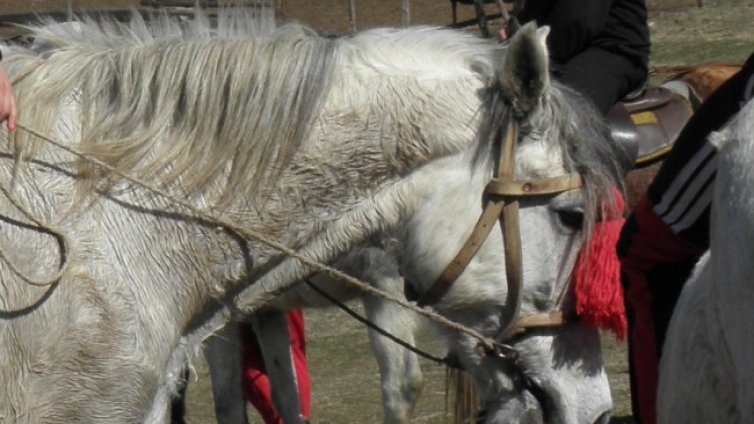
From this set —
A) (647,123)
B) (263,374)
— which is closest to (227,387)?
(263,374)

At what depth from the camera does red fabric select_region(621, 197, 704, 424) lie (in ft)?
9.32

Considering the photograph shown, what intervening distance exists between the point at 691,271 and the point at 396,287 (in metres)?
2.40

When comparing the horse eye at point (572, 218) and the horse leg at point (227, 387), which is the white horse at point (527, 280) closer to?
the horse eye at point (572, 218)

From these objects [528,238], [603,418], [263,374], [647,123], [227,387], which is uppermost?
[528,238]

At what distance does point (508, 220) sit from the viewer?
3.36 meters

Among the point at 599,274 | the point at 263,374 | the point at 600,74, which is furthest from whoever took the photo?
the point at 263,374

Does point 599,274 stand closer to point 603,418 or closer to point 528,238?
point 528,238

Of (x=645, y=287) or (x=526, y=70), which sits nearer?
(x=645, y=287)

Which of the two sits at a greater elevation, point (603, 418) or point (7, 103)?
point (7, 103)

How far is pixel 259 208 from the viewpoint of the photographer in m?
3.32

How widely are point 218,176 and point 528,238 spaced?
798 millimetres

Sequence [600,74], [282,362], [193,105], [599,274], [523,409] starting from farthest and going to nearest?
[282,362]
[600,74]
[523,409]
[599,274]
[193,105]

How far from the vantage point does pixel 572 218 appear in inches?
137

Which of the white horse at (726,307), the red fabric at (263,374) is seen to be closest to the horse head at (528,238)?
the white horse at (726,307)
